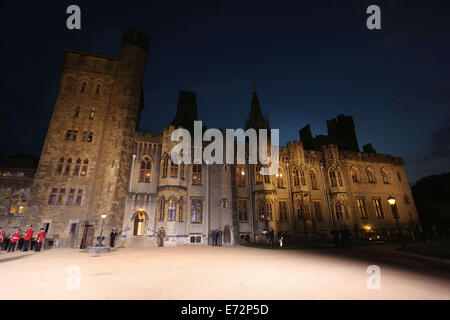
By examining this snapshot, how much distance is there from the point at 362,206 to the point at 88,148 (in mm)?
35987

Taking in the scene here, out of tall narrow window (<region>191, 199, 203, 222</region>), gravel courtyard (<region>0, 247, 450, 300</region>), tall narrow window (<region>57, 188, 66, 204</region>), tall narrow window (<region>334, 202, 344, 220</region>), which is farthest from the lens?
tall narrow window (<region>334, 202, 344, 220</region>)

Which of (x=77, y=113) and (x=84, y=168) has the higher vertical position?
(x=77, y=113)

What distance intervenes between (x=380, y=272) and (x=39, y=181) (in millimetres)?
28383

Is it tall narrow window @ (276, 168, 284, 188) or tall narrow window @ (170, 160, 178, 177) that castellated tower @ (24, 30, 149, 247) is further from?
tall narrow window @ (276, 168, 284, 188)

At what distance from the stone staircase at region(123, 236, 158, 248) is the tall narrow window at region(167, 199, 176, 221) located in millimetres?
2651

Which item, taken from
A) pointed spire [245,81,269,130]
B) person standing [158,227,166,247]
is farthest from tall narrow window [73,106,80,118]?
pointed spire [245,81,269,130]

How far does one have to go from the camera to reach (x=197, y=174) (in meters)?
24.3

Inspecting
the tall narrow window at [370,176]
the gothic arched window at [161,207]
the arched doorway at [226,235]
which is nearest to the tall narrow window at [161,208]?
the gothic arched window at [161,207]

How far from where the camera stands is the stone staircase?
1934 centimetres

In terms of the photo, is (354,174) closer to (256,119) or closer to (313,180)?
(313,180)


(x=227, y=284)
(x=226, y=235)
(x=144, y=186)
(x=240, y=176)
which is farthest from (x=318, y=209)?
(x=227, y=284)

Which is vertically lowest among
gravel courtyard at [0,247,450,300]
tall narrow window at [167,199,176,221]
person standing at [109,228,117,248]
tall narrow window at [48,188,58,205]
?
gravel courtyard at [0,247,450,300]

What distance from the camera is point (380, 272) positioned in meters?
8.01

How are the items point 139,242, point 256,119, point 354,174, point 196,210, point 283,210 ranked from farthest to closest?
point 256,119
point 354,174
point 283,210
point 196,210
point 139,242
